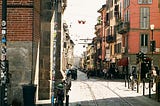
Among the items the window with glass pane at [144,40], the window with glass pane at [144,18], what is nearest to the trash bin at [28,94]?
the window with glass pane at [144,40]

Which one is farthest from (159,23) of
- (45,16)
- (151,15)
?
(45,16)

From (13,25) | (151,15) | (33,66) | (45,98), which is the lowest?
(45,98)

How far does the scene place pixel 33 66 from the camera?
1656cm

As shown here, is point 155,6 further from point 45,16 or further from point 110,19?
point 45,16

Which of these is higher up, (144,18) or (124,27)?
(144,18)

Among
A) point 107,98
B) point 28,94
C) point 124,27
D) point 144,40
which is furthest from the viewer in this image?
point 124,27

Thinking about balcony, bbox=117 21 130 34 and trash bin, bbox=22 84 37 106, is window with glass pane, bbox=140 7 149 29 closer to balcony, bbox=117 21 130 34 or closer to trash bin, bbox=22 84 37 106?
balcony, bbox=117 21 130 34

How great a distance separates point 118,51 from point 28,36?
6541cm

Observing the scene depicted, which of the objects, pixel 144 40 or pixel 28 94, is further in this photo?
pixel 144 40

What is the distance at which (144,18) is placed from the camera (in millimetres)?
66375

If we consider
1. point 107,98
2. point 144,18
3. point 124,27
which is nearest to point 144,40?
point 144,18

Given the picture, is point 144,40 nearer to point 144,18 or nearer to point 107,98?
point 144,18

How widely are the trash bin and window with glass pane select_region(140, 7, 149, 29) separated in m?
51.9

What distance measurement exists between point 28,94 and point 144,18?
52.2 meters
